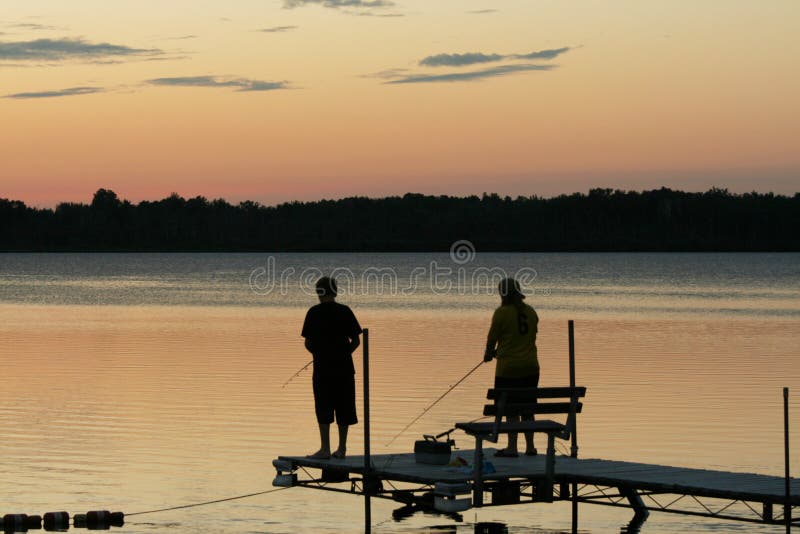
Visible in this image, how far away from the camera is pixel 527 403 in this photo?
1499 cm

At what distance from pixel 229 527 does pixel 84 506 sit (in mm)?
1979

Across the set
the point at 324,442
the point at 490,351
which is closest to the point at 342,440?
the point at 324,442

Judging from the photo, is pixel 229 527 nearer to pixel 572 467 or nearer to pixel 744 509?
pixel 572 467

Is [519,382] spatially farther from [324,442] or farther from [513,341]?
[324,442]

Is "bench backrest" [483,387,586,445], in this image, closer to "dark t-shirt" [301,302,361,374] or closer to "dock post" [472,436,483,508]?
"dock post" [472,436,483,508]

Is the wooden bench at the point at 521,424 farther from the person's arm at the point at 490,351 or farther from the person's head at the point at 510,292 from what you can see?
the person's head at the point at 510,292

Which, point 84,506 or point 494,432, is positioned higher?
point 494,432

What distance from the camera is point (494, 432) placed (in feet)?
47.6

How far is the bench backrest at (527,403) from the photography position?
1475 cm

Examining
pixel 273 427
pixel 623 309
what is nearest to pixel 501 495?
pixel 273 427

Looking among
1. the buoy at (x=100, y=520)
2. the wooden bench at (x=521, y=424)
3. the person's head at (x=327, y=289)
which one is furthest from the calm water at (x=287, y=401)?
the person's head at (x=327, y=289)

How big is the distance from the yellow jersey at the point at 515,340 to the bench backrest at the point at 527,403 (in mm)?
695

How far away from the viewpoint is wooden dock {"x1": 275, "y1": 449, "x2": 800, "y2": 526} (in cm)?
1454

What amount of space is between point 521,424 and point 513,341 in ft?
4.38
